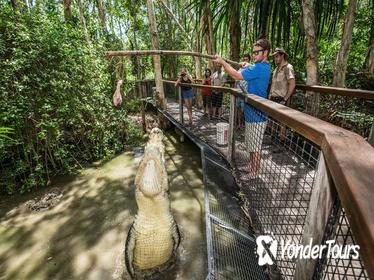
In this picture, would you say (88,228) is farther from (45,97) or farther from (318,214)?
(318,214)

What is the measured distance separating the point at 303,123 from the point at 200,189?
368cm

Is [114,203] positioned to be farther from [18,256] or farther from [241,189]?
[241,189]

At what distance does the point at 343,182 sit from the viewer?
1.83 feet

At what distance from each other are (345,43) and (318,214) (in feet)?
16.5

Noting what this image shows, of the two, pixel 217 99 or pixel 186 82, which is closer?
pixel 217 99

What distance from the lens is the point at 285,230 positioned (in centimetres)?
191

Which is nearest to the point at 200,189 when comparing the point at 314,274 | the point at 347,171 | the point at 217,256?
the point at 217,256

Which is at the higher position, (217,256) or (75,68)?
(75,68)

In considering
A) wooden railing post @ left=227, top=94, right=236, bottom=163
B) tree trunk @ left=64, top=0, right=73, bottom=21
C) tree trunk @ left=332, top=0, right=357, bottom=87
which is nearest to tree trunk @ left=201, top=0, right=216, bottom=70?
tree trunk @ left=332, top=0, right=357, bottom=87

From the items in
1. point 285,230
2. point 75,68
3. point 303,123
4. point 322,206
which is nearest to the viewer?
point 322,206

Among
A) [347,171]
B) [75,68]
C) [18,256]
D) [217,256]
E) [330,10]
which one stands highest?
[330,10]

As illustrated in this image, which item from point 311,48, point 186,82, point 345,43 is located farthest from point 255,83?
point 186,82

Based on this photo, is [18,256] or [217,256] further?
[18,256]

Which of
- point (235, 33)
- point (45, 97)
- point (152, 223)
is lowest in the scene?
point (152, 223)
